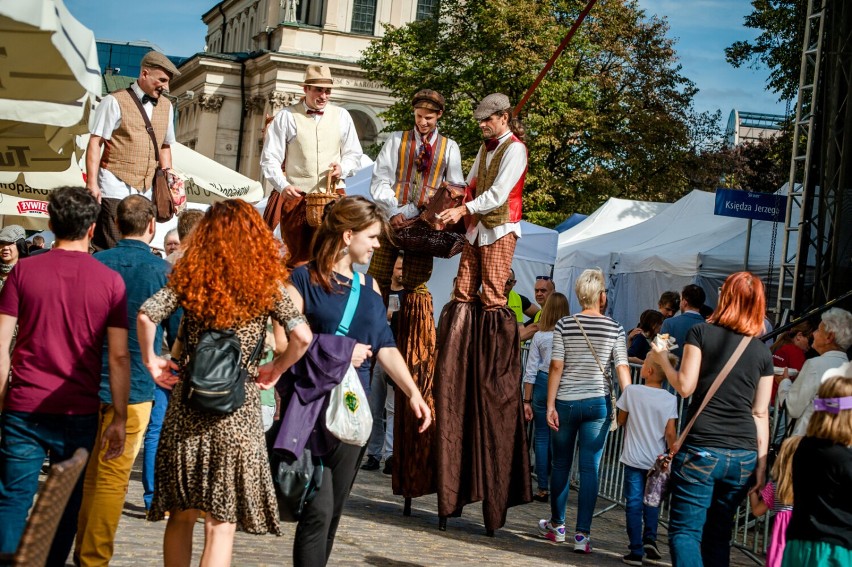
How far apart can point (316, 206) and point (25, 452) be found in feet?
10.6

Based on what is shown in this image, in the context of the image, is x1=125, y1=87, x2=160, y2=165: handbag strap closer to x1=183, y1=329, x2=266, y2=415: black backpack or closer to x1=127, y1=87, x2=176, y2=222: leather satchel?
x1=127, y1=87, x2=176, y2=222: leather satchel

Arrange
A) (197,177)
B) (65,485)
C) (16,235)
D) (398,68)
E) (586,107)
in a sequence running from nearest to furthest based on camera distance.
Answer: (65,485) < (16,235) < (197,177) < (586,107) < (398,68)

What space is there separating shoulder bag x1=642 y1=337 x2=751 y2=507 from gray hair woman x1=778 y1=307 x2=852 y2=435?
5.82 ft

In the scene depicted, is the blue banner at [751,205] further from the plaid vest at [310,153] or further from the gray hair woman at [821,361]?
the plaid vest at [310,153]

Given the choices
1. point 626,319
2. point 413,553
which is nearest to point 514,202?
point 413,553

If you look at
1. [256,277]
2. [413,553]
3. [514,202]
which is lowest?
[413,553]

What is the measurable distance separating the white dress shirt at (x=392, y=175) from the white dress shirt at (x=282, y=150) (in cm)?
20

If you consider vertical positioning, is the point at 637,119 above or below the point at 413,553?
above

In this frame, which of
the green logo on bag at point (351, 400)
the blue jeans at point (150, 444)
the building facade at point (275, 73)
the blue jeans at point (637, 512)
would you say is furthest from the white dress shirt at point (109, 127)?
the building facade at point (275, 73)

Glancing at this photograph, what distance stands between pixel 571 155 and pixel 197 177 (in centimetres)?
2642

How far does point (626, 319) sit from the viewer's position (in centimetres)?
2114

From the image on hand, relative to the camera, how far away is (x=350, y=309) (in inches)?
231

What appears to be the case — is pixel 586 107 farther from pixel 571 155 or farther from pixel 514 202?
pixel 514 202

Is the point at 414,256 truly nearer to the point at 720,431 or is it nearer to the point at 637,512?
the point at 637,512
